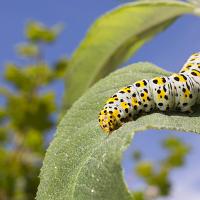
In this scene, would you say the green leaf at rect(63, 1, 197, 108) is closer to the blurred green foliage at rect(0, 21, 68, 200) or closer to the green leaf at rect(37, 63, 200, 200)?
the green leaf at rect(37, 63, 200, 200)

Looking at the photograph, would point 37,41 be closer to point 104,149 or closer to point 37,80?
point 37,80

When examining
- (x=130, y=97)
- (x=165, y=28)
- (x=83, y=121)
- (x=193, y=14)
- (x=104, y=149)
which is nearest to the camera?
(x=104, y=149)

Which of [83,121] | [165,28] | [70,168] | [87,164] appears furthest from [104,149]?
[165,28]

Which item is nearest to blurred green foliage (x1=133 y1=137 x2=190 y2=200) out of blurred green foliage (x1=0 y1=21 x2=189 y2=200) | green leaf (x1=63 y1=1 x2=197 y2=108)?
blurred green foliage (x1=0 y1=21 x2=189 y2=200)

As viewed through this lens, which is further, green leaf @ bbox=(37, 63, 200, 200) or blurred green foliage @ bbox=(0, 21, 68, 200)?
blurred green foliage @ bbox=(0, 21, 68, 200)

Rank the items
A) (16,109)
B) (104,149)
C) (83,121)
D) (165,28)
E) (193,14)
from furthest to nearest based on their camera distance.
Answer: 1. (16,109)
2. (165,28)
3. (193,14)
4. (83,121)
5. (104,149)

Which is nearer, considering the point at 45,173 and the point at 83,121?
the point at 45,173

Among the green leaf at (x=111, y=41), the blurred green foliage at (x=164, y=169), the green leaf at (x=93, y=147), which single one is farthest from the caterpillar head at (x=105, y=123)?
the blurred green foliage at (x=164, y=169)

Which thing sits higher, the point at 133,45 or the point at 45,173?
the point at 133,45
